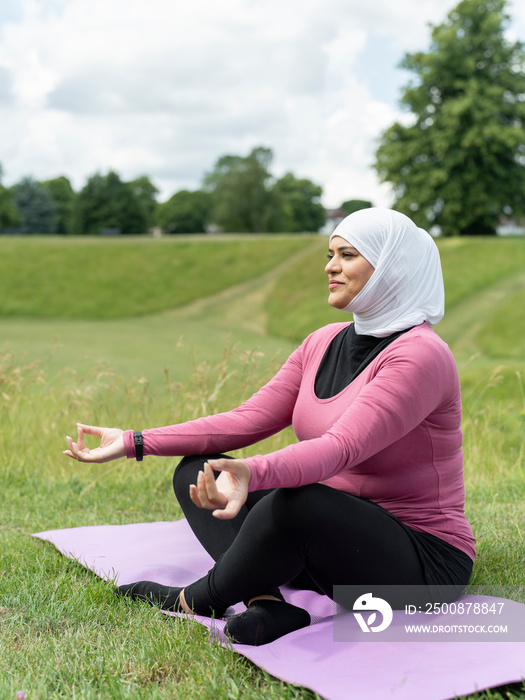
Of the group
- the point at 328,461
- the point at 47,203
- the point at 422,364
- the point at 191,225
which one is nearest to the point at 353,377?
the point at 422,364

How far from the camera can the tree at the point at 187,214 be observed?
71812 millimetres

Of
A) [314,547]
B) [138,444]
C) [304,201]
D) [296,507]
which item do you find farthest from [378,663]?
[304,201]

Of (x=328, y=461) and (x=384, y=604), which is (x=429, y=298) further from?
(x=384, y=604)

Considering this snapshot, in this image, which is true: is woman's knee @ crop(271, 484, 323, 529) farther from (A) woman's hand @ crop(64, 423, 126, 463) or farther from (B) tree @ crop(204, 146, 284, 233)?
(B) tree @ crop(204, 146, 284, 233)

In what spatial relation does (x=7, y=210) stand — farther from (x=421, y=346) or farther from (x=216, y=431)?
(x=421, y=346)

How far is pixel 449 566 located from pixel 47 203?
62.3 m

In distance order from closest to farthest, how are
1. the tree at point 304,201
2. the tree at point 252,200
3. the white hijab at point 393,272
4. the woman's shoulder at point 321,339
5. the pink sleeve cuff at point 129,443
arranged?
the white hijab at point 393,272
the pink sleeve cuff at point 129,443
the woman's shoulder at point 321,339
the tree at point 252,200
the tree at point 304,201

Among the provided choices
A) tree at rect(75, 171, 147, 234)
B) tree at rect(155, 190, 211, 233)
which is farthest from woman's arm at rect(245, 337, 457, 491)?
tree at rect(155, 190, 211, 233)

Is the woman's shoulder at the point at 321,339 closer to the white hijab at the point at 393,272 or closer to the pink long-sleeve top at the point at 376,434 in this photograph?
the pink long-sleeve top at the point at 376,434

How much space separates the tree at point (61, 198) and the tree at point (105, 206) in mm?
10864

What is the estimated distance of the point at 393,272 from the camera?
2246 mm

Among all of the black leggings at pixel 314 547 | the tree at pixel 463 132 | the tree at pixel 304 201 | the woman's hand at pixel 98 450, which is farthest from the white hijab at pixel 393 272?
the tree at pixel 304 201

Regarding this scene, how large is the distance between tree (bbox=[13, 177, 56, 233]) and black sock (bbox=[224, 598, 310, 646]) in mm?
60534

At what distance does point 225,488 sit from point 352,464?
381 mm
